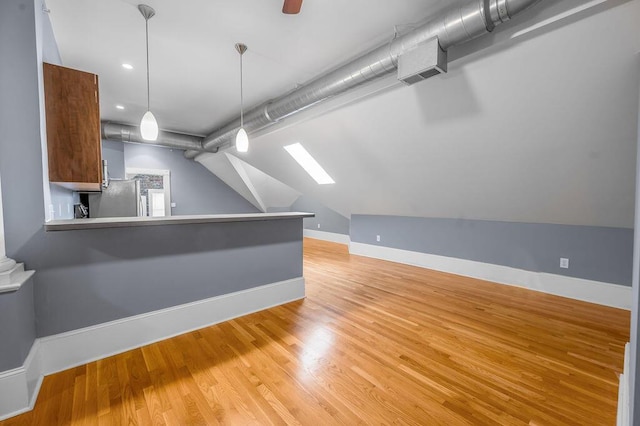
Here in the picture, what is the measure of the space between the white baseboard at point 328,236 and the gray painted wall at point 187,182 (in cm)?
249

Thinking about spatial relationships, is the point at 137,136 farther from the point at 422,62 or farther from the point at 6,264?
the point at 422,62

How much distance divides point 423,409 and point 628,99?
111 inches

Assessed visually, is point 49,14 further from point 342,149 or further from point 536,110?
point 536,110

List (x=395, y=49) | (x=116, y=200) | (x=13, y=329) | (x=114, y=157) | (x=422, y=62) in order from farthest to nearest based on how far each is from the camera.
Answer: (x=114, y=157)
(x=116, y=200)
(x=395, y=49)
(x=422, y=62)
(x=13, y=329)

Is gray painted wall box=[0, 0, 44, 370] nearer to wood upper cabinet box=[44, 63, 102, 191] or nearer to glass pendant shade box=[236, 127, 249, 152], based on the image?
wood upper cabinet box=[44, 63, 102, 191]

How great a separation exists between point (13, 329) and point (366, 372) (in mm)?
2212

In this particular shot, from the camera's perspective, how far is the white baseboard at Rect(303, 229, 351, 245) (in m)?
7.89

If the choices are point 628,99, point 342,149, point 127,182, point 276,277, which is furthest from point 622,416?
point 127,182

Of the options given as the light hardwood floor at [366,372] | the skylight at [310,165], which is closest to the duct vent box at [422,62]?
the light hardwood floor at [366,372]

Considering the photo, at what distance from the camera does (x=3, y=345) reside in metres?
1.56

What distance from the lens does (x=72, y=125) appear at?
2.18 metres

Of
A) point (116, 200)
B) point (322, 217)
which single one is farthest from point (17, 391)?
point (322, 217)

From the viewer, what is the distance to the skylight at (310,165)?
546 centimetres

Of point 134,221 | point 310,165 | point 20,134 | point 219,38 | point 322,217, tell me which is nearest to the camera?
point 20,134
